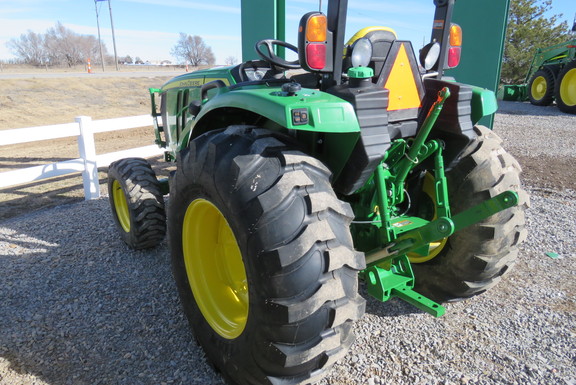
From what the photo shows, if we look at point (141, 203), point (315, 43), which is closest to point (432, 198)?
point (315, 43)

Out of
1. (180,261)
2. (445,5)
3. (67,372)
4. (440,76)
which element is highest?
(445,5)

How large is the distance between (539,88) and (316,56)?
644 inches

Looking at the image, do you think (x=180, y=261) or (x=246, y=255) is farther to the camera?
(x=180, y=261)

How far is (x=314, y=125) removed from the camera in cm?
185

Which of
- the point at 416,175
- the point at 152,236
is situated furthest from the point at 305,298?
the point at 152,236

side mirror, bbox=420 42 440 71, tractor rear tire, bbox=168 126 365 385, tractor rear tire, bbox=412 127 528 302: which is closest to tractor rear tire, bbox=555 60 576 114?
tractor rear tire, bbox=412 127 528 302

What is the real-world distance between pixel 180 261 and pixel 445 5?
7.02 ft

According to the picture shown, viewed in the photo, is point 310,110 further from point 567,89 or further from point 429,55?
point 567,89

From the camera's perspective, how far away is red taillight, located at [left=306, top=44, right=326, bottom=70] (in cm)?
203

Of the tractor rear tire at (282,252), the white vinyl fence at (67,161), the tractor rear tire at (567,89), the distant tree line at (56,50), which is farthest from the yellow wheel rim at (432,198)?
the distant tree line at (56,50)

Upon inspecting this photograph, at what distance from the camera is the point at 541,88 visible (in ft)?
50.8

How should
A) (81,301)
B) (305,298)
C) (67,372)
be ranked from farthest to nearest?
(81,301) < (67,372) < (305,298)

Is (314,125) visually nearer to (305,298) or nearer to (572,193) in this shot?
(305,298)

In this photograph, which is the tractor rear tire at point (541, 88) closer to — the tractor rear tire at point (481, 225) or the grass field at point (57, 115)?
the grass field at point (57, 115)
